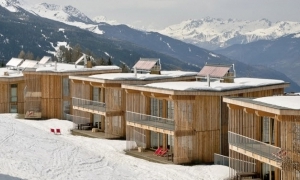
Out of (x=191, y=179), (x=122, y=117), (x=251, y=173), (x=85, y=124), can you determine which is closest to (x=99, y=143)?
(x=122, y=117)

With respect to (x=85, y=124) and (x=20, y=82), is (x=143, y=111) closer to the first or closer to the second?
(x=85, y=124)

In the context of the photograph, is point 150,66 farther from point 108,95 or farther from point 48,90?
point 48,90

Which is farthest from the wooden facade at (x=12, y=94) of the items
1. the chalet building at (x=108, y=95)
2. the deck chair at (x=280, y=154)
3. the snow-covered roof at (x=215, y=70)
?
the deck chair at (x=280, y=154)

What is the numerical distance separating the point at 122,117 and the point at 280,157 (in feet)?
66.9

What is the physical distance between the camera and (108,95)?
149 ft

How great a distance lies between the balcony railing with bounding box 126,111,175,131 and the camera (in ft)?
122

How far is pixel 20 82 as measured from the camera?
57000 mm

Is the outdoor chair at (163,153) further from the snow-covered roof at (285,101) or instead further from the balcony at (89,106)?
the snow-covered roof at (285,101)

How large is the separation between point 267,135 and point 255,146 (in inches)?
60.6

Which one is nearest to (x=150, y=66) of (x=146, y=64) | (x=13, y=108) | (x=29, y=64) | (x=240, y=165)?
(x=146, y=64)

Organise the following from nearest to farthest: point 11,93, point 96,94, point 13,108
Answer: point 96,94
point 11,93
point 13,108

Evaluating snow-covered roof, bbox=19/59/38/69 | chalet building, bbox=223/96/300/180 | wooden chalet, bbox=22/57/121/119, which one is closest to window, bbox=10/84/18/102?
snow-covered roof, bbox=19/59/38/69

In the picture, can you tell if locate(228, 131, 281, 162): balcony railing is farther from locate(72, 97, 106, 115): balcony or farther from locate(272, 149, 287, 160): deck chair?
locate(72, 97, 106, 115): balcony

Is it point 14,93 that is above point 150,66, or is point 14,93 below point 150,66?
below
